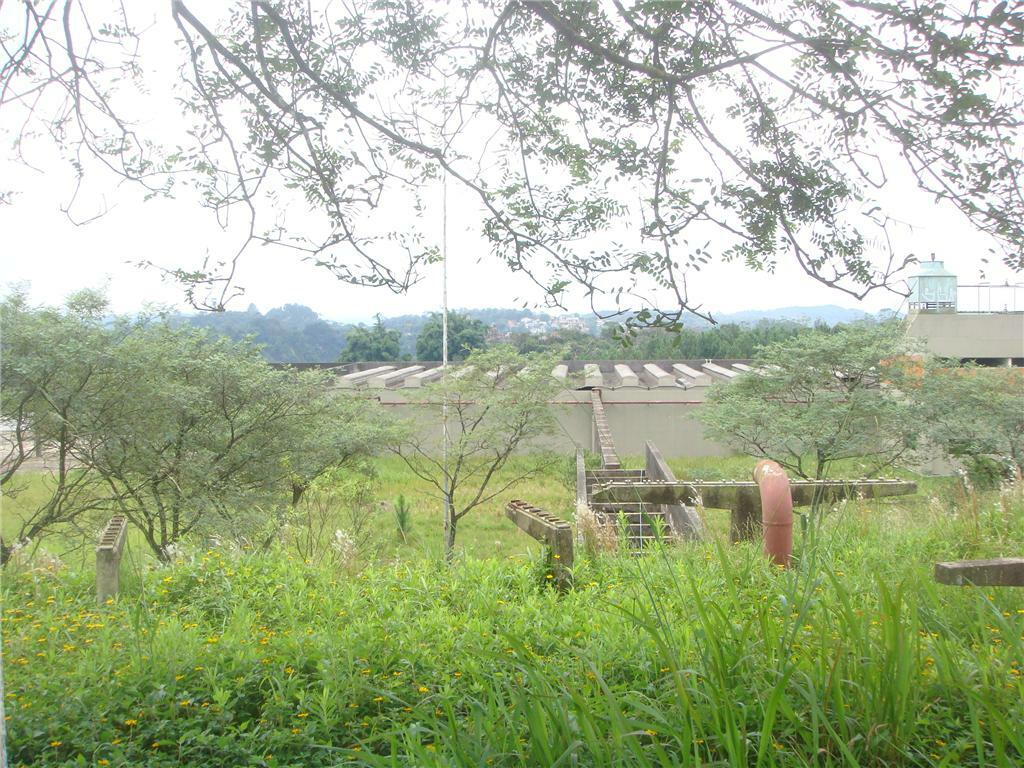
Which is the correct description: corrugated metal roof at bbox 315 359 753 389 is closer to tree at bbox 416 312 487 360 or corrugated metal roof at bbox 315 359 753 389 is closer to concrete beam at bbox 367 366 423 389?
concrete beam at bbox 367 366 423 389

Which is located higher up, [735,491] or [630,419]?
[735,491]

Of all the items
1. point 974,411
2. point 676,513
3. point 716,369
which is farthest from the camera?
point 974,411

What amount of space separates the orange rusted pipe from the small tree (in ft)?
22.4

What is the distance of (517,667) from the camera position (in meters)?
1.90

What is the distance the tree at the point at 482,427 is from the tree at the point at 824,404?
2184 millimetres

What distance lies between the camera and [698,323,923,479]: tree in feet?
30.5

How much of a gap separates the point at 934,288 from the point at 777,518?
1.01 m

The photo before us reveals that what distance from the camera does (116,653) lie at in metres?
2.24

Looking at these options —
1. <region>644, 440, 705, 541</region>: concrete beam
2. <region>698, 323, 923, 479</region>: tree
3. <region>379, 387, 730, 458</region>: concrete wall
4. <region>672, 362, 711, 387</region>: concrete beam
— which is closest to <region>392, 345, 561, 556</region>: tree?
<region>379, 387, 730, 458</region>: concrete wall

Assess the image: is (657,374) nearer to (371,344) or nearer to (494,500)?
(371,344)

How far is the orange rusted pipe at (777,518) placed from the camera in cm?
291

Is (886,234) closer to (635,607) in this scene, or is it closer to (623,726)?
(635,607)

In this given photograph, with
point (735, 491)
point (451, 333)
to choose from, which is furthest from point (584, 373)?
point (735, 491)

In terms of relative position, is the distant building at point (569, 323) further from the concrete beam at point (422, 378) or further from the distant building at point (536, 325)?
the concrete beam at point (422, 378)
